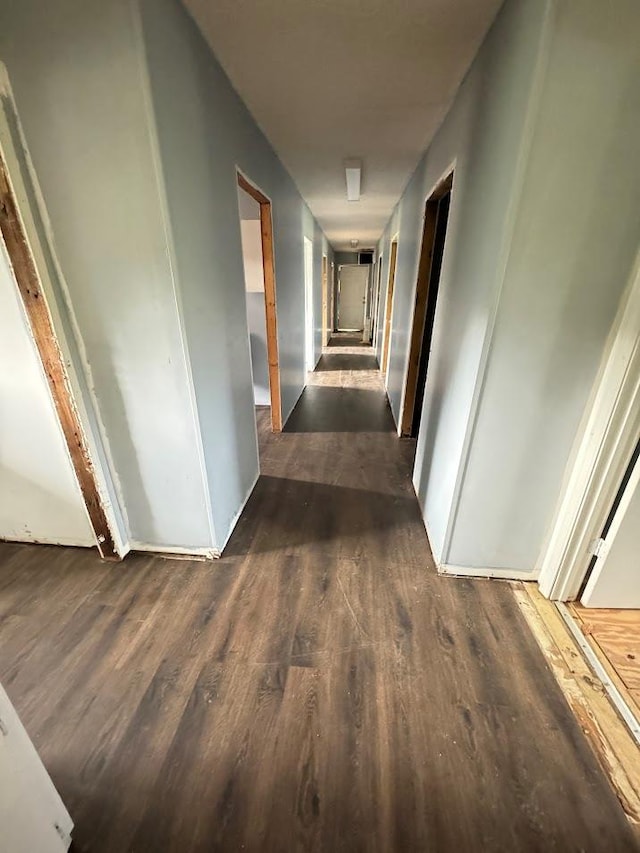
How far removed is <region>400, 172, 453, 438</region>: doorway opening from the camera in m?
2.57

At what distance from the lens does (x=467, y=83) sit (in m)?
1.65

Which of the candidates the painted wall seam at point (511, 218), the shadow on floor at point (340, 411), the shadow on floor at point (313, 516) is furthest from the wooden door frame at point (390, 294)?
the painted wall seam at point (511, 218)

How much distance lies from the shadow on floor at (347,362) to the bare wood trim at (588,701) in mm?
4896

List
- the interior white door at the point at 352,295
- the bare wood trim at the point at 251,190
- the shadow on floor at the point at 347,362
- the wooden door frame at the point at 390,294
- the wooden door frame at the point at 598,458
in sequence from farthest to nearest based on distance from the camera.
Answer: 1. the interior white door at the point at 352,295
2. the shadow on floor at the point at 347,362
3. the wooden door frame at the point at 390,294
4. the bare wood trim at the point at 251,190
5. the wooden door frame at the point at 598,458

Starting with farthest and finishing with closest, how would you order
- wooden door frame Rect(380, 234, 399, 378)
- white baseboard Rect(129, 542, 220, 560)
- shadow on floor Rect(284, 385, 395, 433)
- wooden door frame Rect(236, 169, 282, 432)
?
1. wooden door frame Rect(380, 234, 399, 378)
2. shadow on floor Rect(284, 385, 395, 433)
3. wooden door frame Rect(236, 169, 282, 432)
4. white baseboard Rect(129, 542, 220, 560)

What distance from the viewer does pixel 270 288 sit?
2.99 m

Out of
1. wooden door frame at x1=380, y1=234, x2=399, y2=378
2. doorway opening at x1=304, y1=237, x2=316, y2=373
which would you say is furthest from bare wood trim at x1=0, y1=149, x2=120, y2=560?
wooden door frame at x1=380, y1=234, x2=399, y2=378

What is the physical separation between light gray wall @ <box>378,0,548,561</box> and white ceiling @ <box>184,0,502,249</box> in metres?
0.13

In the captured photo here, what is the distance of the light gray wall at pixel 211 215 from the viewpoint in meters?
1.27

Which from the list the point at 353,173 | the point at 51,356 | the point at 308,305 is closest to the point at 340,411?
the point at 308,305

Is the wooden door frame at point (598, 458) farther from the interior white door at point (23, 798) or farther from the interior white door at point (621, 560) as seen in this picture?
the interior white door at point (23, 798)

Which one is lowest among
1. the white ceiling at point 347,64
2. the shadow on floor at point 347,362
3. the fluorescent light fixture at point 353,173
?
the shadow on floor at point 347,362

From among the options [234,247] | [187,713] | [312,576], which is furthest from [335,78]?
[187,713]

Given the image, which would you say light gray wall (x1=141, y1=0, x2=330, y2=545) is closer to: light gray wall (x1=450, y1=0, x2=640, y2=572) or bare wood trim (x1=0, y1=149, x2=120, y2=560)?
bare wood trim (x1=0, y1=149, x2=120, y2=560)
